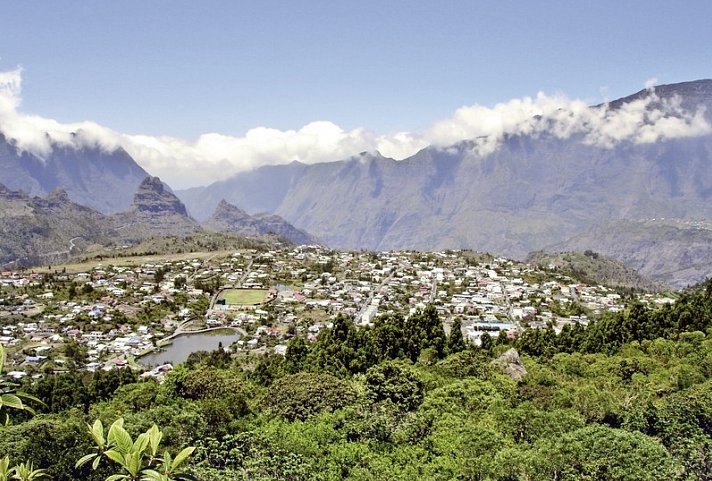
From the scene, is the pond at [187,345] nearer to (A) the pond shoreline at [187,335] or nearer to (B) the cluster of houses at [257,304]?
(A) the pond shoreline at [187,335]

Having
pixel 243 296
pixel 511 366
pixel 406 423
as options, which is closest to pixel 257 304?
pixel 243 296

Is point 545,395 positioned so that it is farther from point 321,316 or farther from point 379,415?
point 321,316

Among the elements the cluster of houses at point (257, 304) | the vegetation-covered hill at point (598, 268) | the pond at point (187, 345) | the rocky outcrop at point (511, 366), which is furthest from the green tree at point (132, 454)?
the vegetation-covered hill at point (598, 268)

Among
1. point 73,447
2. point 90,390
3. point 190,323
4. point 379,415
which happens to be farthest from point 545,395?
point 190,323

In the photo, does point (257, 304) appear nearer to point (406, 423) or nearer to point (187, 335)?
point (187, 335)

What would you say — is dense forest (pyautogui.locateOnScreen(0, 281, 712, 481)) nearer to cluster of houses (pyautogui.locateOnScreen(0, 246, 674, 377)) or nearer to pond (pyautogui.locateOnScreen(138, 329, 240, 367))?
cluster of houses (pyautogui.locateOnScreen(0, 246, 674, 377))

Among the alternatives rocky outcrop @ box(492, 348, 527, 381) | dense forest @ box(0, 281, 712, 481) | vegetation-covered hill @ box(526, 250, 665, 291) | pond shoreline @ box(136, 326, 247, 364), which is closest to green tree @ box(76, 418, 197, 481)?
dense forest @ box(0, 281, 712, 481)
